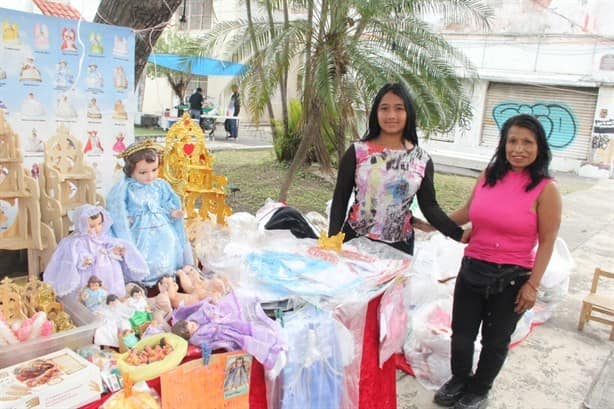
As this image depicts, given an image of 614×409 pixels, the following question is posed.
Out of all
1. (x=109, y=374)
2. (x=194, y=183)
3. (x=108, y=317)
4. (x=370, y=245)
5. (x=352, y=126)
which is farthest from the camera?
(x=352, y=126)

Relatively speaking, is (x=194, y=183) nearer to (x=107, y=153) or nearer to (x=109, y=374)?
(x=107, y=153)

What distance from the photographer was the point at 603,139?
12.5 m

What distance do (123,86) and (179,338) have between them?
2.12 meters

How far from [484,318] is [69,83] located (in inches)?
103

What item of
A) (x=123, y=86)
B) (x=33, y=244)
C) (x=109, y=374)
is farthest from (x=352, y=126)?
(x=109, y=374)

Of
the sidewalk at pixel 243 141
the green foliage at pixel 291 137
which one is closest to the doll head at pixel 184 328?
the green foliage at pixel 291 137

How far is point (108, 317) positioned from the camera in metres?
1.67

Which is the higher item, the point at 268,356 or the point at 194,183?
the point at 194,183

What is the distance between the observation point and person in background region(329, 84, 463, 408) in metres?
2.20

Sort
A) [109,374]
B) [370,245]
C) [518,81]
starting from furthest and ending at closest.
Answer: [518,81], [370,245], [109,374]

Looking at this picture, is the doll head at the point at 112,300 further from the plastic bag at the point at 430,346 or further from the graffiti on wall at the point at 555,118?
the graffiti on wall at the point at 555,118

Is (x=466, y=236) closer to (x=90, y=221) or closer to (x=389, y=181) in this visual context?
(x=389, y=181)

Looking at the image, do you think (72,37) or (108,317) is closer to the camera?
(108,317)

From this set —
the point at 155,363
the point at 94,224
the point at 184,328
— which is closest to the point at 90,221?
the point at 94,224
